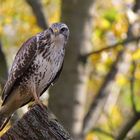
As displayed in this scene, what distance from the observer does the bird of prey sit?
14.5 feet

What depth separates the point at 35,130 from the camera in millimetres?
2844

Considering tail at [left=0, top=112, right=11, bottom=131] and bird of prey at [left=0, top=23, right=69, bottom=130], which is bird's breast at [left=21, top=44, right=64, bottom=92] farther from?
tail at [left=0, top=112, right=11, bottom=131]

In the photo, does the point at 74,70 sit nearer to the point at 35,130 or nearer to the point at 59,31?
the point at 59,31

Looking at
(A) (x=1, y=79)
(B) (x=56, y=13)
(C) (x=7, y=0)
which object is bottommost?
(B) (x=56, y=13)

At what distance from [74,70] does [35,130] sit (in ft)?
10.6

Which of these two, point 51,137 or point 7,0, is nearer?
point 51,137

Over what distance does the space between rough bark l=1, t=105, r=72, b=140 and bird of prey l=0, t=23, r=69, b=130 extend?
1.46 m

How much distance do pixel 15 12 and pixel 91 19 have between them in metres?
4.63

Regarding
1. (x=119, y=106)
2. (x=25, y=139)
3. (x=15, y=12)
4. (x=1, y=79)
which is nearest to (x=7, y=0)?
(x=15, y=12)

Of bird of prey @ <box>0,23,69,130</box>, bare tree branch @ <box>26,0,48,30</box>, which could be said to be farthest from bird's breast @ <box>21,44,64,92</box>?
bare tree branch @ <box>26,0,48,30</box>

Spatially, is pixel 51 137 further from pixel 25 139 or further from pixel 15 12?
pixel 15 12

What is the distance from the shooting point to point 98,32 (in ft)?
29.6

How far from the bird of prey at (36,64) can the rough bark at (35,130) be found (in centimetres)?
146

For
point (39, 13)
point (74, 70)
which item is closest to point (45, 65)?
point (74, 70)
